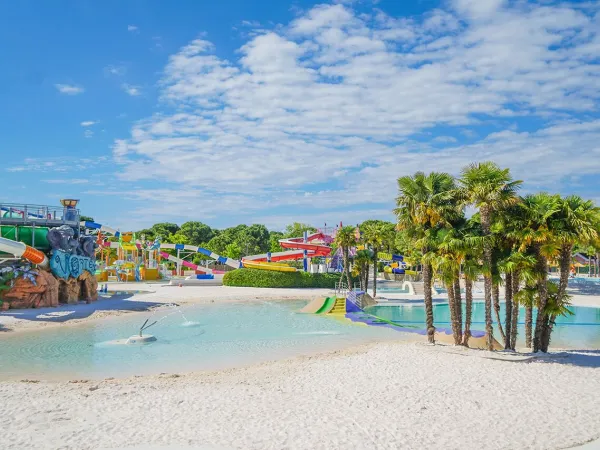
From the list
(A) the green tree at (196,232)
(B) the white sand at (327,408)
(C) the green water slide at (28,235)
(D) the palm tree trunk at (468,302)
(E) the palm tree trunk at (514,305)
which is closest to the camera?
(B) the white sand at (327,408)

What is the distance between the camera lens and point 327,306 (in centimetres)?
3619

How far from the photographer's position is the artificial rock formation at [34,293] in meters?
32.0

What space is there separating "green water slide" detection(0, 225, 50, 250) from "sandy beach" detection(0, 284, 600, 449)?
22588 mm

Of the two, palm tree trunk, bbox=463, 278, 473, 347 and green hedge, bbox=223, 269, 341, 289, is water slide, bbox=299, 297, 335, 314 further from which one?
green hedge, bbox=223, 269, 341, 289

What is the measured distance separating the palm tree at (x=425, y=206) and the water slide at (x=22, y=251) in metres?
24.3

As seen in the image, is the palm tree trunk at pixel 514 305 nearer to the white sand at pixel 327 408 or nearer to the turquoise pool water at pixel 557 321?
the white sand at pixel 327 408

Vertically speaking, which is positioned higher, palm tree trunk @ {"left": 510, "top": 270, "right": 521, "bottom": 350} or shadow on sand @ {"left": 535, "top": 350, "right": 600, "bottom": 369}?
palm tree trunk @ {"left": 510, "top": 270, "right": 521, "bottom": 350}

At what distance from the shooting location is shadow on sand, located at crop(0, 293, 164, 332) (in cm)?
2920

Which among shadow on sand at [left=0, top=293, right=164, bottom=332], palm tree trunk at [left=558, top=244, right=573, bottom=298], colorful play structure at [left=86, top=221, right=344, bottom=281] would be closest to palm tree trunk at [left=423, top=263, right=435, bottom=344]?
palm tree trunk at [left=558, top=244, right=573, bottom=298]

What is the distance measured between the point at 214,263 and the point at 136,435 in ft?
260

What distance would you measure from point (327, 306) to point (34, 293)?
20.4m

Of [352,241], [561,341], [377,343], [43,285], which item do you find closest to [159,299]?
[43,285]

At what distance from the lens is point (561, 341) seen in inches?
965

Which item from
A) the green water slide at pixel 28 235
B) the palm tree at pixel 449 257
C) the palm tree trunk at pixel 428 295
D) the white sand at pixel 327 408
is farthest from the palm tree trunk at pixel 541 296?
the green water slide at pixel 28 235
